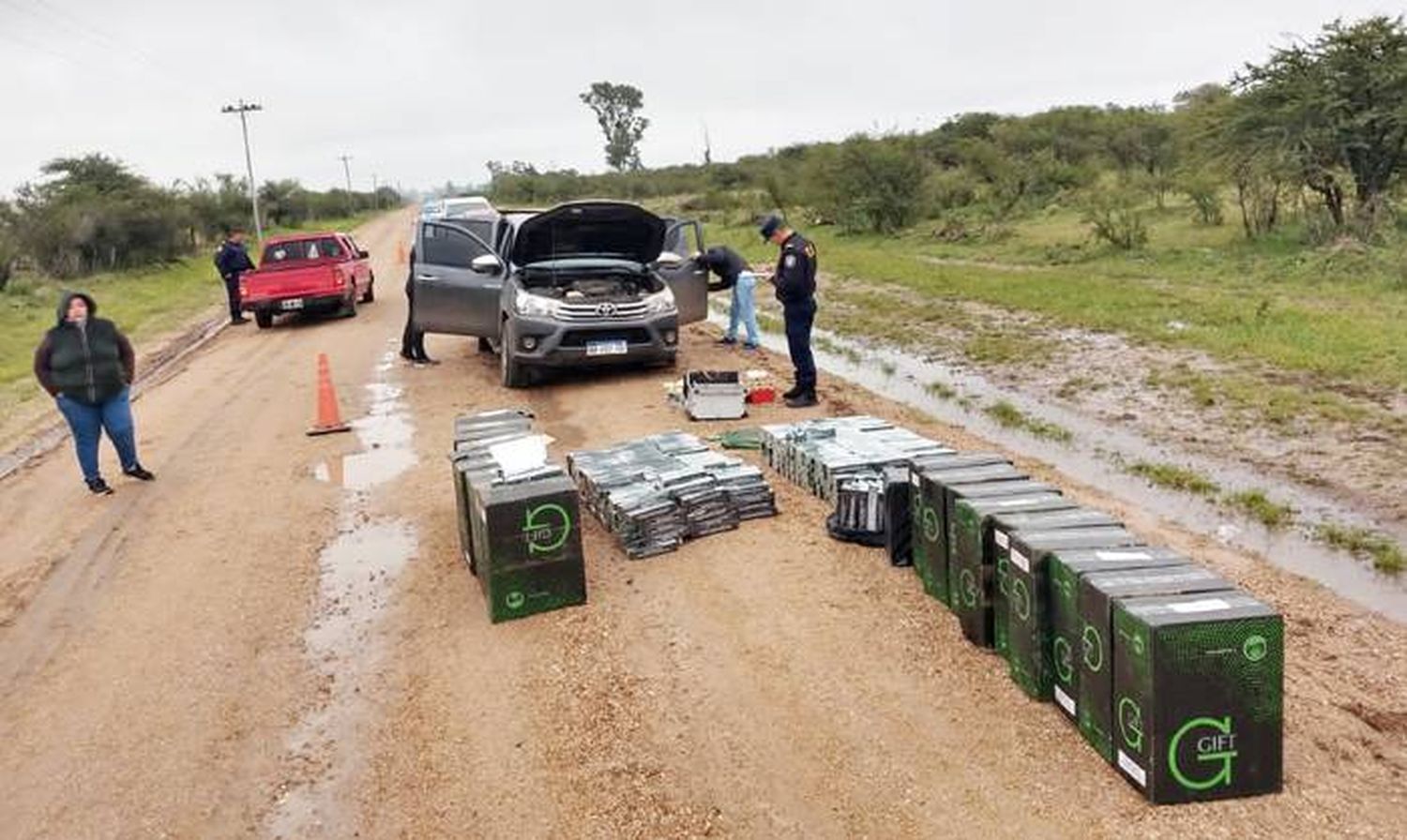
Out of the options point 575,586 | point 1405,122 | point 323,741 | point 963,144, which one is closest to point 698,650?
point 575,586

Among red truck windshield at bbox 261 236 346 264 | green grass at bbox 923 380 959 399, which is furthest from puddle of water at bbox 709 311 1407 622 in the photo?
red truck windshield at bbox 261 236 346 264

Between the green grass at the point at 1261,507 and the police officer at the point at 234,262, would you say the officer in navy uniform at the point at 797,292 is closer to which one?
the green grass at the point at 1261,507

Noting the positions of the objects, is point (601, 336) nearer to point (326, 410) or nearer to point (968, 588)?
point (326, 410)

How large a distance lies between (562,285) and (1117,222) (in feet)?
49.9

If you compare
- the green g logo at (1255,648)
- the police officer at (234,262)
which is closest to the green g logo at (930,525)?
the green g logo at (1255,648)

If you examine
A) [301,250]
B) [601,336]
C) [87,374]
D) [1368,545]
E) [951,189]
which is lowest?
[1368,545]

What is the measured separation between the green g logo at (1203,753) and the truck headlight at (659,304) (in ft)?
29.8

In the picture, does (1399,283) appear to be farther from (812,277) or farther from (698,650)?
(698,650)

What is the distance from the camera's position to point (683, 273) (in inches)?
537

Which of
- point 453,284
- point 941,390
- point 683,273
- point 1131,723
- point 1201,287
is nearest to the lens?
point 1131,723

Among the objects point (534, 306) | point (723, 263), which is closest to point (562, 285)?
point (534, 306)

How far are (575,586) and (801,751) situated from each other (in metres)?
→ 2.00

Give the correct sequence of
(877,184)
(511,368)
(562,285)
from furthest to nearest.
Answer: (877,184) → (562,285) → (511,368)

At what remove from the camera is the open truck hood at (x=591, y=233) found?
40.0 ft
